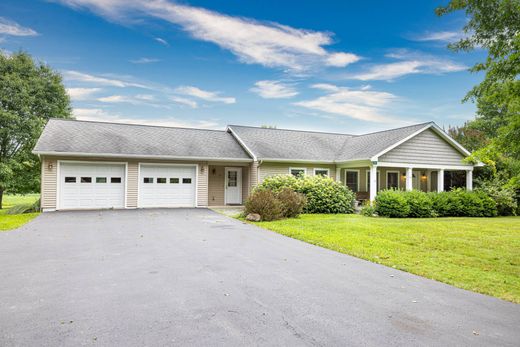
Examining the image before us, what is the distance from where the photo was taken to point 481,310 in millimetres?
4359

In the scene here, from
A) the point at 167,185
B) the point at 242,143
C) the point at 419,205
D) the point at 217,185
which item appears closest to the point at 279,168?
the point at 242,143

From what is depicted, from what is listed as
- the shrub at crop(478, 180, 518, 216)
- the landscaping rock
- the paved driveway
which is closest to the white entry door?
the landscaping rock

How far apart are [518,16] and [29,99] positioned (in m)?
26.8

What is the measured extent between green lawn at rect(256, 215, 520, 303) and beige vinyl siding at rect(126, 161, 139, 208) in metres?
7.74

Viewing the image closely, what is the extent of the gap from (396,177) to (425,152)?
381 cm

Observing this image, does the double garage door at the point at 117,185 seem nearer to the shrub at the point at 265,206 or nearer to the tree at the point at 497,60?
the shrub at the point at 265,206

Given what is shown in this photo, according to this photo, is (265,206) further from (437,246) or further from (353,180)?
(353,180)

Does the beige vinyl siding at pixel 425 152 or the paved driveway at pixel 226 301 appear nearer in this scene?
the paved driveway at pixel 226 301

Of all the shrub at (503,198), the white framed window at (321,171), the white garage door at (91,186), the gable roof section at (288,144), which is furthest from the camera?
the white framed window at (321,171)

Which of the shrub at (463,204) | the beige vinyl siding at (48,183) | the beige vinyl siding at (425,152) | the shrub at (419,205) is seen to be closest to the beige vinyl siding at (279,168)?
the beige vinyl siding at (425,152)

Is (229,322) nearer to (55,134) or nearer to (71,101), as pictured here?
(55,134)

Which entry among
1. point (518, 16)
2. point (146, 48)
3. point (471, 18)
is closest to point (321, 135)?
point (146, 48)

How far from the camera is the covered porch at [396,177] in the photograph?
61.6 ft

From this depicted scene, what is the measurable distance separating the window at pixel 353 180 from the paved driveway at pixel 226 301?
1366cm
